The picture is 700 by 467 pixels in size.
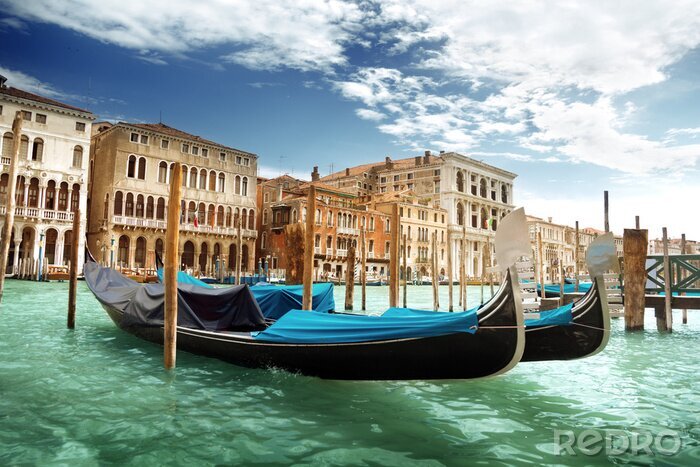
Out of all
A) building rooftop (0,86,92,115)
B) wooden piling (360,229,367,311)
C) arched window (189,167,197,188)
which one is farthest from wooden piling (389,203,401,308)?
building rooftop (0,86,92,115)

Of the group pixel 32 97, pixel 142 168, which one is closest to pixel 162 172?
pixel 142 168

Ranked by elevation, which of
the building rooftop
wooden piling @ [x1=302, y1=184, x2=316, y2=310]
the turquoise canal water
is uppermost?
the building rooftop

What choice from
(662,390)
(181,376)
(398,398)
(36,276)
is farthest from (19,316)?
(36,276)

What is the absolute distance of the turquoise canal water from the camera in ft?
9.42

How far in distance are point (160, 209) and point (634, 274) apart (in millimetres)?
22269

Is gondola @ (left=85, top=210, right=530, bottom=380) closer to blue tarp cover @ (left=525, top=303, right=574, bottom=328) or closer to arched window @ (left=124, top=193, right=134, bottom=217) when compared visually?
blue tarp cover @ (left=525, top=303, right=574, bottom=328)

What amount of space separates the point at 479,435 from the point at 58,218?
23.0 metres

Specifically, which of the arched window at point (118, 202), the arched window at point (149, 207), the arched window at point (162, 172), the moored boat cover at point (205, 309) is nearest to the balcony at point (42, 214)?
the arched window at point (118, 202)

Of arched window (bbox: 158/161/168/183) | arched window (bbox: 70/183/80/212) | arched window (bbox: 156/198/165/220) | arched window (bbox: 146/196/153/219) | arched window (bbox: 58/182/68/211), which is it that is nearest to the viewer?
arched window (bbox: 58/182/68/211)

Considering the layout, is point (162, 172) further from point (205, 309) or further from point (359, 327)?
point (359, 327)

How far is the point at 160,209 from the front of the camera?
2502cm

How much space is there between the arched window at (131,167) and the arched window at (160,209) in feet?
5.90

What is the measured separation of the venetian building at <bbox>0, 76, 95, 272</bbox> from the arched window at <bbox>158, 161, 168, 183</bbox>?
3.43 meters

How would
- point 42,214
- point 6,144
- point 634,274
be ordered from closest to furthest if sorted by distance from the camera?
point 634,274
point 6,144
point 42,214
